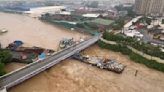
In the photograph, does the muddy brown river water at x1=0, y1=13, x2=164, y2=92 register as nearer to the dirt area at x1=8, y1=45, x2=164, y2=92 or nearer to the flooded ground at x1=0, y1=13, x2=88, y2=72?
the dirt area at x1=8, y1=45, x2=164, y2=92

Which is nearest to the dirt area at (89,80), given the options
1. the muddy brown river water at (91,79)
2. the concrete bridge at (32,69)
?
the muddy brown river water at (91,79)

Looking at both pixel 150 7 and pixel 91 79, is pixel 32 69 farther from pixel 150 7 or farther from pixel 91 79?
pixel 150 7

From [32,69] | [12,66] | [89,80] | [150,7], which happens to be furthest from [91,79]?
[150,7]

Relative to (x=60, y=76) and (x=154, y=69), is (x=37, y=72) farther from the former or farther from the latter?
(x=154, y=69)

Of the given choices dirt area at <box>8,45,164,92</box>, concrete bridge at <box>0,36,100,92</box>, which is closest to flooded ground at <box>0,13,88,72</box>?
concrete bridge at <box>0,36,100,92</box>

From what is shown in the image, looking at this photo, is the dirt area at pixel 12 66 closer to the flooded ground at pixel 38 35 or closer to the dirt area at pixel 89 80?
the dirt area at pixel 89 80

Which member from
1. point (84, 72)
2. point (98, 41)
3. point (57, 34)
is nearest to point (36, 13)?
Answer: point (57, 34)
